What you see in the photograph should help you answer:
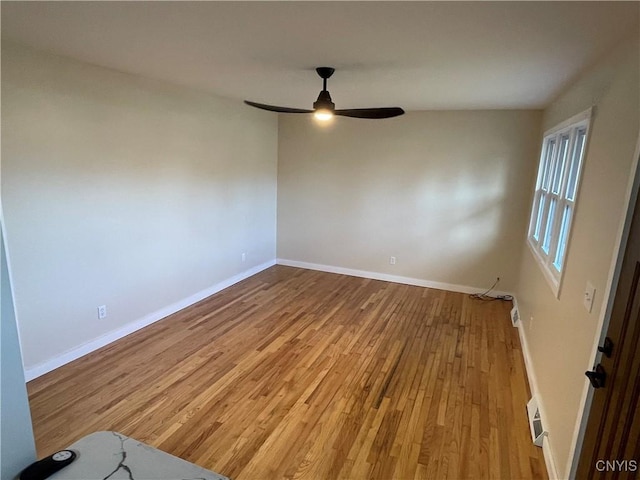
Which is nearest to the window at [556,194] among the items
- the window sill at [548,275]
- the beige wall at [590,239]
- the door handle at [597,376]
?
the window sill at [548,275]

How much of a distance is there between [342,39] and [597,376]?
78.9 inches

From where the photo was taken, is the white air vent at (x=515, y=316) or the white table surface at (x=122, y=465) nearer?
the white table surface at (x=122, y=465)

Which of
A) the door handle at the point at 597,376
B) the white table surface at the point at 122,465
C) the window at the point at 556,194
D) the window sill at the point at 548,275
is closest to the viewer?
the white table surface at the point at 122,465

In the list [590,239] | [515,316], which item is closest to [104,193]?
[590,239]

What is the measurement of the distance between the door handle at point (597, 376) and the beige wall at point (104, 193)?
3.45 metres

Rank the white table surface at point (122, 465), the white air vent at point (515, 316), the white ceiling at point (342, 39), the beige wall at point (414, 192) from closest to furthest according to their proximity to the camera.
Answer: the white table surface at point (122, 465) → the white ceiling at point (342, 39) → the white air vent at point (515, 316) → the beige wall at point (414, 192)

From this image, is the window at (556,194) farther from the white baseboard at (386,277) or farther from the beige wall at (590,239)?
the white baseboard at (386,277)

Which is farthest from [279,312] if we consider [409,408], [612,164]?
[612,164]

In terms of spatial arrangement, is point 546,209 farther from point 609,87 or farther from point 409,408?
point 409,408

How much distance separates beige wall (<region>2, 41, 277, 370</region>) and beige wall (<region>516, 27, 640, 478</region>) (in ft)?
11.4

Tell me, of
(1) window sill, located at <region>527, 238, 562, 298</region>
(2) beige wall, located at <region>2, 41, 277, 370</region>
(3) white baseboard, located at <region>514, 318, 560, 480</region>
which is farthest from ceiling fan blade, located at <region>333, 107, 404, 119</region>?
(3) white baseboard, located at <region>514, 318, 560, 480</region>

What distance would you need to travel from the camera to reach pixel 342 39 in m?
2.05

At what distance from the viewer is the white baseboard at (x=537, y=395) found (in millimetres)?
2080

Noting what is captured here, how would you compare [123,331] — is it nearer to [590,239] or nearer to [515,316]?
[590,239]
